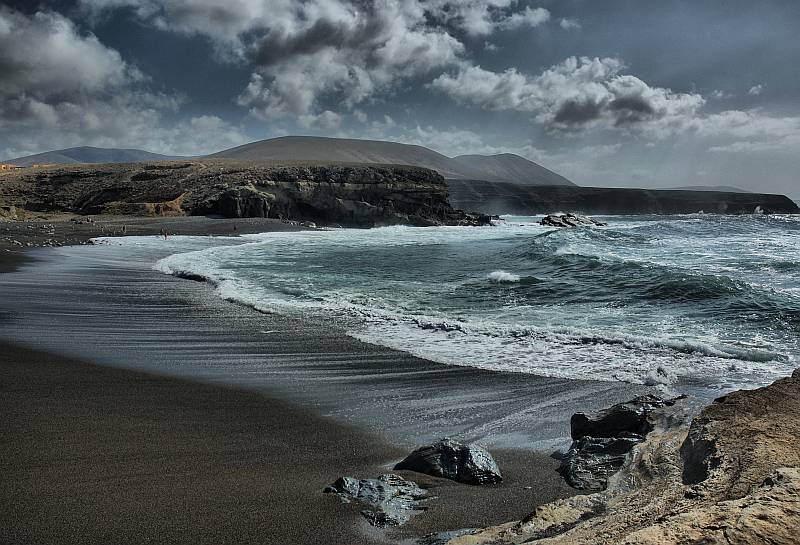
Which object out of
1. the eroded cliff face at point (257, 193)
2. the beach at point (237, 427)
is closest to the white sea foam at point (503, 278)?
the beach at point (237, 427)

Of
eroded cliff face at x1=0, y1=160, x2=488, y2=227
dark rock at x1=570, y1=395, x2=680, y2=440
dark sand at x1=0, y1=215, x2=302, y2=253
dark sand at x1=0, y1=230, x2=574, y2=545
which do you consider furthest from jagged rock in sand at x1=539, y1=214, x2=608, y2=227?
dark sand at x1=0, y1=230, x2=574, y2=545

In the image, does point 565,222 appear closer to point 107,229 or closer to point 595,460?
point 107,229

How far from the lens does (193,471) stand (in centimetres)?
428

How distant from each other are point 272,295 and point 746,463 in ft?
41.3

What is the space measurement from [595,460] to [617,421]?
0.69 meters

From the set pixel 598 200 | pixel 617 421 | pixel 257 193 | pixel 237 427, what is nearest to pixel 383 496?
pixel 237 427

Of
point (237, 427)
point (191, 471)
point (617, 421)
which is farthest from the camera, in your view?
point (237, 427)

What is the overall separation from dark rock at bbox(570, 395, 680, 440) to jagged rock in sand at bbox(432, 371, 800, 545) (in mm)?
486

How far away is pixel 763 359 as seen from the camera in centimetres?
A: 802

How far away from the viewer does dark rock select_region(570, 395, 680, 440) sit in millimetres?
4887

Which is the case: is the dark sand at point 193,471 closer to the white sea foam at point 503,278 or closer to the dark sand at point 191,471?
the dark sand at point 191,471

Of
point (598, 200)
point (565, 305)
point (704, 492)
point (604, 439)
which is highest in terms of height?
point (598, 200)

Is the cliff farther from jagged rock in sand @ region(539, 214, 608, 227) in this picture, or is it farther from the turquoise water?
the turquoise water

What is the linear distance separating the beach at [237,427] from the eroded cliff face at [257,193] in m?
46.8
